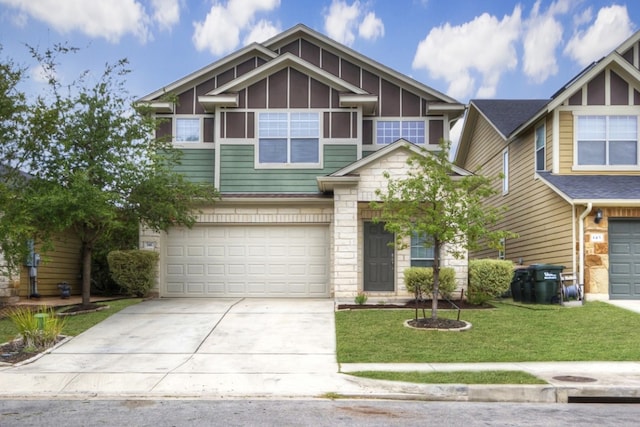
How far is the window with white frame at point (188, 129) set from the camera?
19453 mm

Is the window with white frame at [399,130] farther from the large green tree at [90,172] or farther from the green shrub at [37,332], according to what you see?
the green shrub at [37,332]

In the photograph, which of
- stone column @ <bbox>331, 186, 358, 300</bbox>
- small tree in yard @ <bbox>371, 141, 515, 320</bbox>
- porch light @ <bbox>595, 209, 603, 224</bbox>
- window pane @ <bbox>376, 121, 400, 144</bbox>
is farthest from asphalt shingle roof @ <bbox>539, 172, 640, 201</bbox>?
stone column @ <bbox>331, 186, 358, 300</bbox>

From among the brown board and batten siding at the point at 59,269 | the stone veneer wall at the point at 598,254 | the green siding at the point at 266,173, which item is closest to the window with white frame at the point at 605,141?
the stone veneer wall at the point at 598,254

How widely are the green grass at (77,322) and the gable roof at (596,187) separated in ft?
37.4

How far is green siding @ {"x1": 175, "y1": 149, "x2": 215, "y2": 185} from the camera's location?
62.8ft

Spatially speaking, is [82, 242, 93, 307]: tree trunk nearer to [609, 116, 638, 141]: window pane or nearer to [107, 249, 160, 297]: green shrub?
[107, 249, 160, 297]: green shrub

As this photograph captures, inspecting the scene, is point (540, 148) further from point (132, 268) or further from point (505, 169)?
point (132, 268)

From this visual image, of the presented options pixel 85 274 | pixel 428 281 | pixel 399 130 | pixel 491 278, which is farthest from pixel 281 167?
pixel 491 278

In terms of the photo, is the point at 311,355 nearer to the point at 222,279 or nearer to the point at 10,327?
the point at 10,327

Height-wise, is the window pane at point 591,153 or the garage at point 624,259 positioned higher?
the window pane at point 591,153

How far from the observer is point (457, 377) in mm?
8781

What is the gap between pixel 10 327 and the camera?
13273mm

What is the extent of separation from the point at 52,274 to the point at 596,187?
50.6 ft

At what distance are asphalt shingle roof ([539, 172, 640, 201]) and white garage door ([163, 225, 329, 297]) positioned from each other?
649cm
